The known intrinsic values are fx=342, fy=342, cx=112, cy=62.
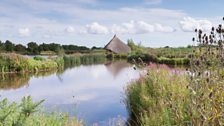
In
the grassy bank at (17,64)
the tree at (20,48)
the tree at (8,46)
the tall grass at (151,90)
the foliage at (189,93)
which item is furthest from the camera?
the tree at (20,48)

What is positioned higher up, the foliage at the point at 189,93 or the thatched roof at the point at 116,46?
the thatched roof at the point at 116,46

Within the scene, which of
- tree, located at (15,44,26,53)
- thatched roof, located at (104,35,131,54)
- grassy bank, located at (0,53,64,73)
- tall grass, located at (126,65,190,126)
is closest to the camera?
tall grass, located at (126,65,190,126)

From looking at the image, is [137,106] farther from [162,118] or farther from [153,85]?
[162,118]

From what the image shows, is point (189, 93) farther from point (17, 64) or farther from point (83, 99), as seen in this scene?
point (17, 64)

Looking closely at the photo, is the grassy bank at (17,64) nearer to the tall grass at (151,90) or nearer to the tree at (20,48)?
the tall grass at (151,90)

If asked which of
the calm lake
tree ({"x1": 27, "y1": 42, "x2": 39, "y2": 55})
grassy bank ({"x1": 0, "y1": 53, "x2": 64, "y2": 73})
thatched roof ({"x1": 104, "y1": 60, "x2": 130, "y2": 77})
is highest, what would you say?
tree ({"x1": 27, "y1": 42, "x2": 39, "y2": 55})

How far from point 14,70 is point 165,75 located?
49.4 feet

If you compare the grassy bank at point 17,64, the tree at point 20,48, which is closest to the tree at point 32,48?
the tree at point 20,48

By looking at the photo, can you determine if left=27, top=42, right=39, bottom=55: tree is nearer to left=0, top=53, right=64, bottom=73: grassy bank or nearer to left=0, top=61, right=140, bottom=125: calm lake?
→ left=0, top=53, right=64, bottom=73: grassy bank

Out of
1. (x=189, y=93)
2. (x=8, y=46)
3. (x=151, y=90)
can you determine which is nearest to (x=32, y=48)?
(x=8, y=46)

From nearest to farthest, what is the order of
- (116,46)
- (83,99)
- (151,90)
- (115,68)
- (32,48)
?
(151,90), (83,99), (115,68), (116,46), (32,48)

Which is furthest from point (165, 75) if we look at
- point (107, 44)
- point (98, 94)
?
point (107, 44)

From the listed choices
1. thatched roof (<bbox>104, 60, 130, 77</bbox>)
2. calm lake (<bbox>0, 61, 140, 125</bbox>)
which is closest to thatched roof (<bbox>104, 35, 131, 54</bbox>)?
thatched roof (<bbox>104, 60, 130, 77</bbox>)

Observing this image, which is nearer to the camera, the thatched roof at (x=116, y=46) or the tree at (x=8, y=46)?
the tree at (x=8, y=46)
